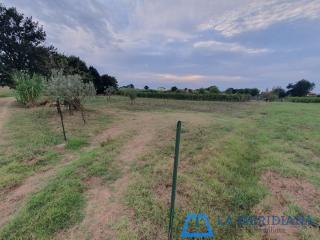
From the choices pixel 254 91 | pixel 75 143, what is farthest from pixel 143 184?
pixel 254 91

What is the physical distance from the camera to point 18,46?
15.6m

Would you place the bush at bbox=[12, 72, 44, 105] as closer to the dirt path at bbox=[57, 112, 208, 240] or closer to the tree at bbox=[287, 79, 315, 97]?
the dirt path at bbox=[57, 112, 208, 240]

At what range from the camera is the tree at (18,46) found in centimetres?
1522

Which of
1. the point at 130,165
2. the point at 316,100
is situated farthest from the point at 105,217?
the point at 316,100

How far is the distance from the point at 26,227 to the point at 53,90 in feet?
19.4

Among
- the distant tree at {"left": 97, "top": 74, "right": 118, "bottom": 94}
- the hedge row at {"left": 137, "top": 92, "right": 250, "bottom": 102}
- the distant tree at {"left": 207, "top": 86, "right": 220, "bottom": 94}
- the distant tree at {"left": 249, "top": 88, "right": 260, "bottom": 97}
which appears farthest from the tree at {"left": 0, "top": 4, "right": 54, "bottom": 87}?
the distant tree at {"left": 249, "top": 88, "right": 260, "bottom": 97}

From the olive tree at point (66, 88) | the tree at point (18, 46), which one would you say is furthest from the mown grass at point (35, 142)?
the tree at point (18, 46)

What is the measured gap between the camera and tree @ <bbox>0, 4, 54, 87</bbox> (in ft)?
49.9

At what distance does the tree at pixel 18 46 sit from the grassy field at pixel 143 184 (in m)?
13.9

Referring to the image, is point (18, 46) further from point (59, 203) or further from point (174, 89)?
point (174, 89)

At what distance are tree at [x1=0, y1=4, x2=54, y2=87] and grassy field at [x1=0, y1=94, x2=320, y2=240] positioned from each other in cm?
1391

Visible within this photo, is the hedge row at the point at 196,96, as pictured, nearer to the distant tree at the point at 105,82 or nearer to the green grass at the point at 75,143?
the distant tree at the point at 105,82

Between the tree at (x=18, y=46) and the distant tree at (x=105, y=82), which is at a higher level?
the tree at (x=18, y=46)

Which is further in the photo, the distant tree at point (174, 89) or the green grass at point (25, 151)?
the distant tree at point (174, 89)
